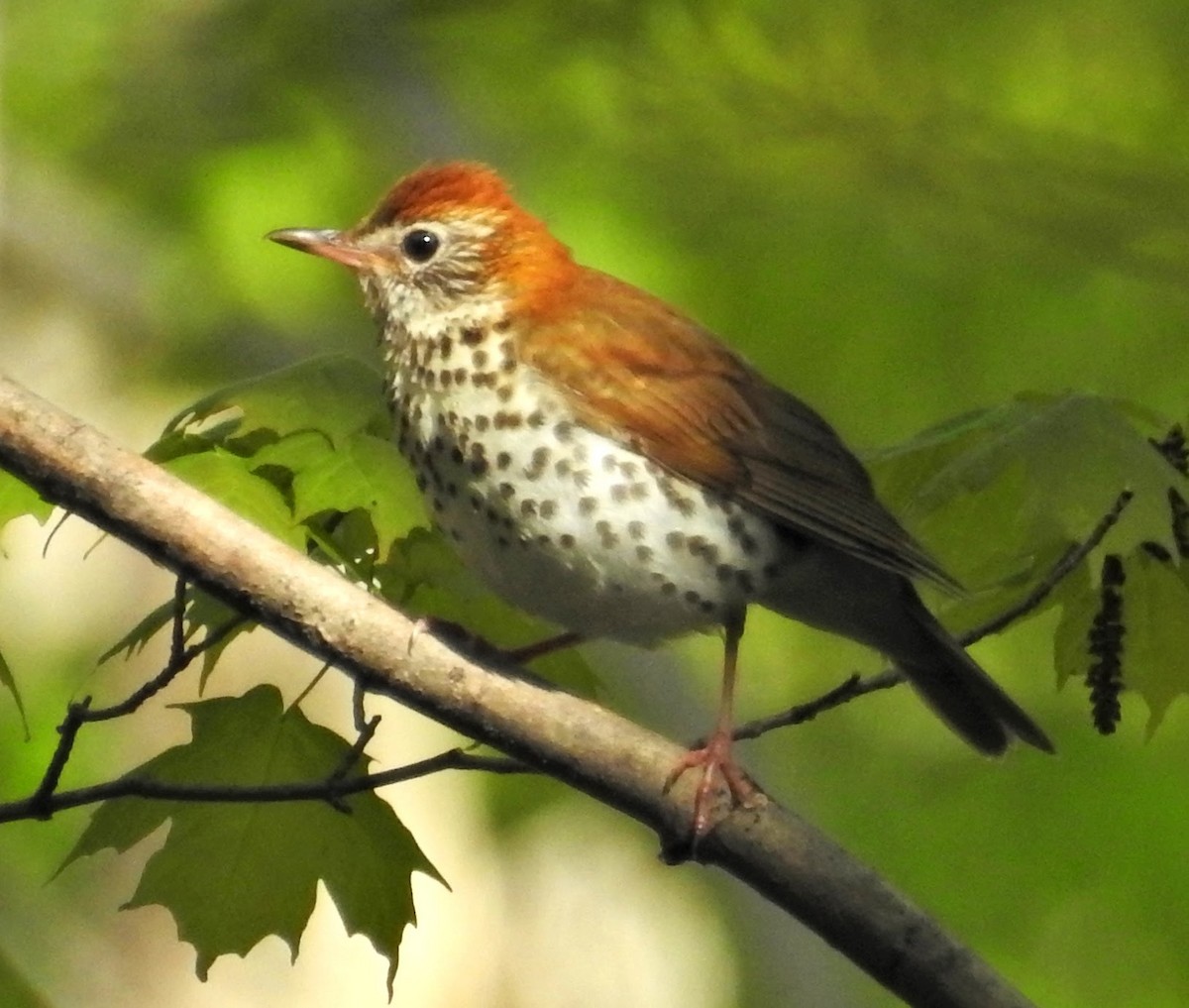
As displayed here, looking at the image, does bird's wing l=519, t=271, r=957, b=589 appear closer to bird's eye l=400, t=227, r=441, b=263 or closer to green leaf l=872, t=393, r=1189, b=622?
green leaf l=872, t=393, r=1189, b=622

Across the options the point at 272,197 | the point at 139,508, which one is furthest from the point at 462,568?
the point at 272,197

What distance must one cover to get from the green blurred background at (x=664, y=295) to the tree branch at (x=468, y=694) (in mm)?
2166

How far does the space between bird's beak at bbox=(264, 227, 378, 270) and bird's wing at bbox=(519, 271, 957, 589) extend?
0.39 meters

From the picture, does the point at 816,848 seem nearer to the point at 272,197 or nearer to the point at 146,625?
the point at 146,625

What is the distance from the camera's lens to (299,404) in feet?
10.1

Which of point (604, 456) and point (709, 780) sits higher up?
point (604, 456)

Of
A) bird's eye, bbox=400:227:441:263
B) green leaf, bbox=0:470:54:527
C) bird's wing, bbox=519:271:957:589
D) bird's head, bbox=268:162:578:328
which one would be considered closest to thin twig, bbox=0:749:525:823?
green leaf, bbox=0:470:54:527

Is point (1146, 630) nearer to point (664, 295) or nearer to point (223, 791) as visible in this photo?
point (223, 791)

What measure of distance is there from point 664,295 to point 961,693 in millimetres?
3460

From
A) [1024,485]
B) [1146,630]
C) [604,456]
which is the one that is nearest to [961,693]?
[1146,630]

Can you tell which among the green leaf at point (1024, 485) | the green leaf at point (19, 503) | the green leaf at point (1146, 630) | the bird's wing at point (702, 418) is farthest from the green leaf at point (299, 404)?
the green leaf at point (1146, 630)

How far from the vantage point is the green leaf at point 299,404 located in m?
3.04

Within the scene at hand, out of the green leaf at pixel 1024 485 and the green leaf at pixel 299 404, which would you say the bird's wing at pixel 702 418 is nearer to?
the green leaf at pixel 1024 485

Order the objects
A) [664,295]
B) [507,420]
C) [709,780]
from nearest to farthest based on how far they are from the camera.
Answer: [709,780]
[507,420]
[664,295]
